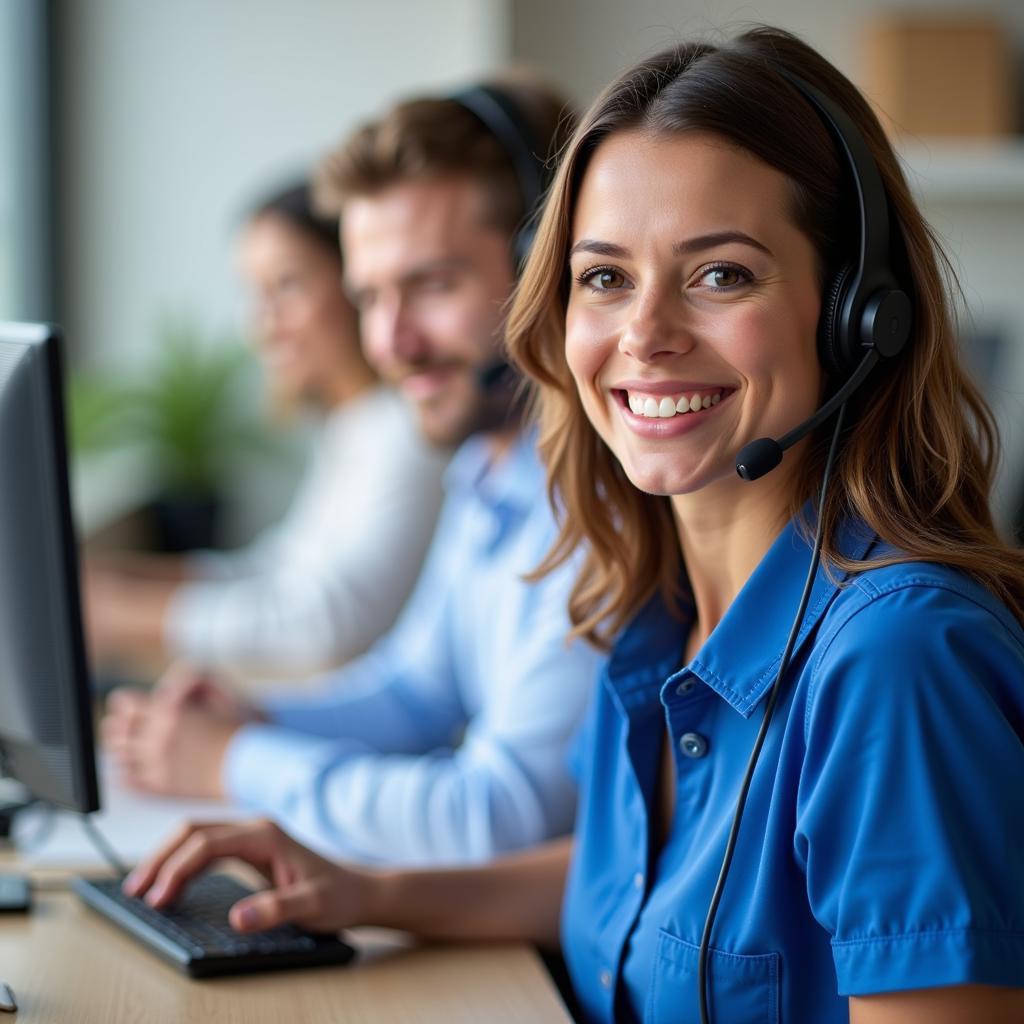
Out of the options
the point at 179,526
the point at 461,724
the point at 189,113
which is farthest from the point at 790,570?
the point at 189,113

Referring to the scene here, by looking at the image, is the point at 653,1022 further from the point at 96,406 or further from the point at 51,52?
the point at 51,52

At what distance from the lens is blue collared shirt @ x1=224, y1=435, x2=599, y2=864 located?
134cm

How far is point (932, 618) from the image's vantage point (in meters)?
0.80

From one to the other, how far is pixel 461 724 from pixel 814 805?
103 cm

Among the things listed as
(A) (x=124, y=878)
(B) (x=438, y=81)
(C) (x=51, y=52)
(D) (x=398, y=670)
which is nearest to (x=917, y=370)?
(A) (x=124, y=878)

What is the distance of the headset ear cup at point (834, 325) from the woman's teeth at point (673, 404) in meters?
0.08

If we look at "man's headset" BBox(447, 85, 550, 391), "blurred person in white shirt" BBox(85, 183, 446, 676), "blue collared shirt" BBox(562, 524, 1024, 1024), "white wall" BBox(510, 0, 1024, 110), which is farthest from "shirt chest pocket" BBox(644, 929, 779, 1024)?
"white wall" BBox(510, 0, 1024, 110)

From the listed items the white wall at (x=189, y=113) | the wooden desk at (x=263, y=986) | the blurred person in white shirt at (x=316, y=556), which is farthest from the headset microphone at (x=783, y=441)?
the white wall at (x=189, y=113)

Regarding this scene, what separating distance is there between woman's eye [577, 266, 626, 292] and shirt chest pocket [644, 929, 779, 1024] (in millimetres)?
454

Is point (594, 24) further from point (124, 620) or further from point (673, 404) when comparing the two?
point (673, 404)

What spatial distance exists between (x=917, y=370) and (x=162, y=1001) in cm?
69

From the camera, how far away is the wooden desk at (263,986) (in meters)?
0.96

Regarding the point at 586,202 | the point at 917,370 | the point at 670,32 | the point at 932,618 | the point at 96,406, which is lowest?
the point at 96,406

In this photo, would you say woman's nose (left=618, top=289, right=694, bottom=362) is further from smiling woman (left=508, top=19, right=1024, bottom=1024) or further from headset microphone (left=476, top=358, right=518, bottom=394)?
headset microphone (left=476, top=358, right=518, bottom=394)
